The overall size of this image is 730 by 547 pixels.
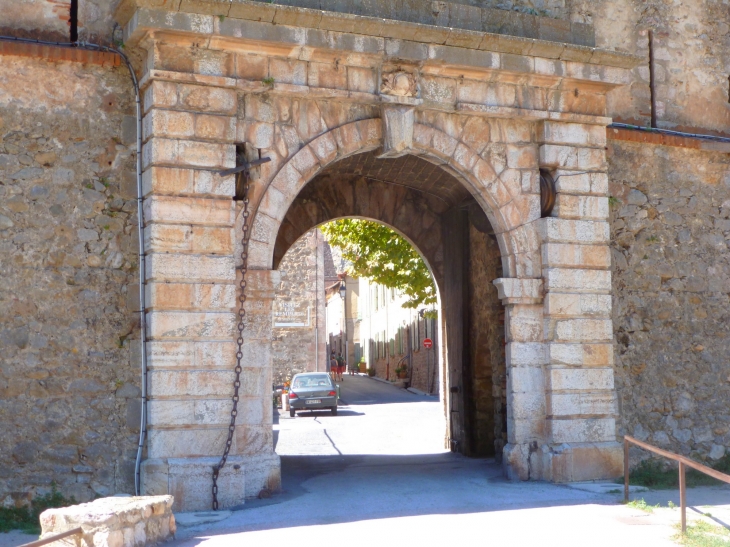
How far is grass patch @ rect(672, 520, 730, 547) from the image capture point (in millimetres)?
6199

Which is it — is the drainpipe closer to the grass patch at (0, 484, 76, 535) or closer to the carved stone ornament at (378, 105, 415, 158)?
the grass patch at (0, 484, 76, 535)

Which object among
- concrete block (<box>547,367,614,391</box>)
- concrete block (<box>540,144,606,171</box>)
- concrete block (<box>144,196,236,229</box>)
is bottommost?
concrete block (<box>547,367,614,391</box>)

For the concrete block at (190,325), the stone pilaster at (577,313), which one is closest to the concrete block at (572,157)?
the stone pilaster at (577,313)

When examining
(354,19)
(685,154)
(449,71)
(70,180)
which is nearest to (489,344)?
(685,154)

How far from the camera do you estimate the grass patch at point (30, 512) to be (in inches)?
285

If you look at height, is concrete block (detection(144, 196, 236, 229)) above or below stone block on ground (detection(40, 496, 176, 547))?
above

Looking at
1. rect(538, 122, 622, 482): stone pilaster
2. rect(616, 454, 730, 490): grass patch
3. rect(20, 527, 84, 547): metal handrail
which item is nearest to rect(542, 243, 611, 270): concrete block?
rect(538, 122, 622, 482): stone pilaster

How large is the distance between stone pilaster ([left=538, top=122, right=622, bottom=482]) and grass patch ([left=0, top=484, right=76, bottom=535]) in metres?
4.40

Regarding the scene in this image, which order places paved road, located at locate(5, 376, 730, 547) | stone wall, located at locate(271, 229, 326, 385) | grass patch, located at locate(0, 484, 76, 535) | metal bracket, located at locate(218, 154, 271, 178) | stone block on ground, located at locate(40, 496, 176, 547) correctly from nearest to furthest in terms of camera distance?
stone block on ground, located at locate(40, 496, 176, 547)
paved road, located at locate(5, 376, 730, 547)
grass patch, located at locate(0, 484, 76, 535)
metal bracket, located at locate(218, 154, 271, 178)
stone wall, located at locate(271, 229, 326, 385)

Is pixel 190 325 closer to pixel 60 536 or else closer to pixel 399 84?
pixel 60 536

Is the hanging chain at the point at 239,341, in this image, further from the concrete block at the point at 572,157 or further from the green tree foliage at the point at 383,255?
the green tree foliage at the point at 383,255

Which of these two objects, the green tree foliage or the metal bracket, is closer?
the metal bracket

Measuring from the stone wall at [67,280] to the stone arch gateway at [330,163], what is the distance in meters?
0.32

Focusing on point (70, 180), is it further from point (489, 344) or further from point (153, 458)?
point (489, 344)
